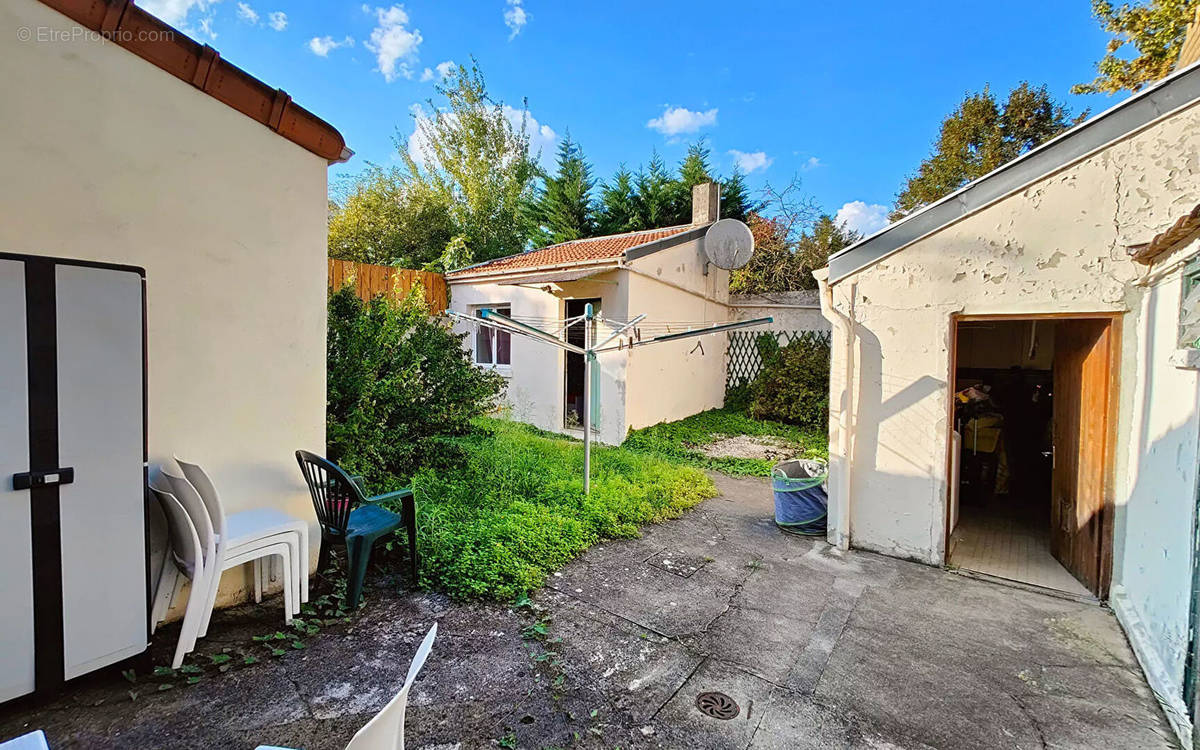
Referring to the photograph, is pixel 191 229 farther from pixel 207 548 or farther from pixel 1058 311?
pixel 1058 311

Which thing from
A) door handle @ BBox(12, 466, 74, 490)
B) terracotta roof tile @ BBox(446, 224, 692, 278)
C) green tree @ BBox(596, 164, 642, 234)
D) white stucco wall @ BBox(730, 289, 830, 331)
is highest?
green tree @ BBox(596, 164, 642, 234)

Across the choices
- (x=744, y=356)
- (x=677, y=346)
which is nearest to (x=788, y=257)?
(x=744, y=356)

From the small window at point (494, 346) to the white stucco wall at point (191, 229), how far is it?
7028 mm

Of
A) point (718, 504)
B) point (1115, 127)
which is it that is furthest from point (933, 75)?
point (718, 504)

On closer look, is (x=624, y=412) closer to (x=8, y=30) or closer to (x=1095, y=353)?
(x=1095, y=353)

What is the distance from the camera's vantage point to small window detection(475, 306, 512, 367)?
35.3ft

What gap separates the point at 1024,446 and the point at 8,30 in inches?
414

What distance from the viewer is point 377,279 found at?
9.79 metres

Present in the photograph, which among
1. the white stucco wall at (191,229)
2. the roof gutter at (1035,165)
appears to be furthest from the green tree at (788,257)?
the white stucco wall at (191,229)

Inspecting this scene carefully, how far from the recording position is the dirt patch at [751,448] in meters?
8.42

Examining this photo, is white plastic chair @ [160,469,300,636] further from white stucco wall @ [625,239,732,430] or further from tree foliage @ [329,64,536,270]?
tree foliage @ [329,64,536,270]

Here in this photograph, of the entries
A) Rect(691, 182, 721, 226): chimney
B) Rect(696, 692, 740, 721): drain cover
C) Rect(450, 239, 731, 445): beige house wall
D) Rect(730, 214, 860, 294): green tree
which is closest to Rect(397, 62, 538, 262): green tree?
Rect(450, 239, 731, 445): beige house wall

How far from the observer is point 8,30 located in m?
2.47

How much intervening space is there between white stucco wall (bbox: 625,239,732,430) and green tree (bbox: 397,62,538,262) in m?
9.56
